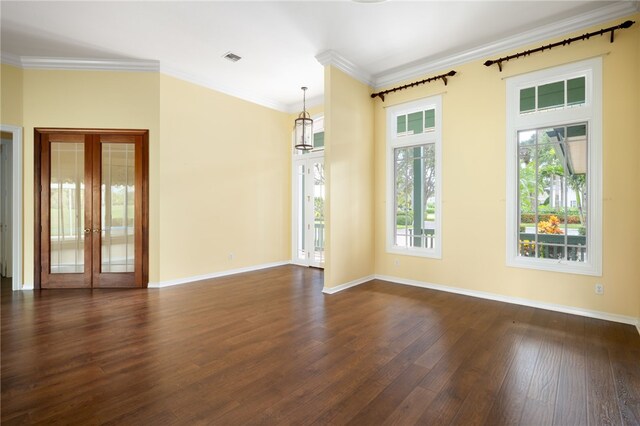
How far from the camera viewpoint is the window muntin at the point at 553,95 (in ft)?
11.8

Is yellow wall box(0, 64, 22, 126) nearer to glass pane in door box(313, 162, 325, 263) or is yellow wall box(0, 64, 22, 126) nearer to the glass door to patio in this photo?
the glass door to patio

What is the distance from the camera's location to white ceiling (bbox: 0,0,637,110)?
335 centimetres

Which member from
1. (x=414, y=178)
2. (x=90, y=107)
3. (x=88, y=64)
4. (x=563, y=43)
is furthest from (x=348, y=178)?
(x=88, y=64)

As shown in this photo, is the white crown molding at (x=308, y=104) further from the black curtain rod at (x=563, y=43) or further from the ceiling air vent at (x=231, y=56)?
the black curtain rod at (x=563, y=43)

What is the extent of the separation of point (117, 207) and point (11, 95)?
2058mm

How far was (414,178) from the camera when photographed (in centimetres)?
493

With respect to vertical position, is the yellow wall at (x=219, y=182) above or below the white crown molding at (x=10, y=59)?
below

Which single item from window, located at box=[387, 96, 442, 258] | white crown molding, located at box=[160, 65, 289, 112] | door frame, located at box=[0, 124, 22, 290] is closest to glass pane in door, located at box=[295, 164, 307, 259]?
white crown molding, located at box=[160, 65, 289, 112]

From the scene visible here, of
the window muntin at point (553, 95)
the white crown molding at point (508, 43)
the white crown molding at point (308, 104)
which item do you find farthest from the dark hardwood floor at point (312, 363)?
the white crown molding at point (308, 104)

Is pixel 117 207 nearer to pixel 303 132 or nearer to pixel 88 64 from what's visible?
pixel 88 64

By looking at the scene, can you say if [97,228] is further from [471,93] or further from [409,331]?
[471,93]

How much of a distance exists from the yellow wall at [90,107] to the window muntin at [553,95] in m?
5.16

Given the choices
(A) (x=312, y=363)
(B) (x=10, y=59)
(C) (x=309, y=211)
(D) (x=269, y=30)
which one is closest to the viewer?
(A) (x=312, y=363)

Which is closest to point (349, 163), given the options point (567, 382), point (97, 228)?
point (567, 382)
